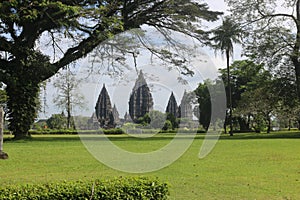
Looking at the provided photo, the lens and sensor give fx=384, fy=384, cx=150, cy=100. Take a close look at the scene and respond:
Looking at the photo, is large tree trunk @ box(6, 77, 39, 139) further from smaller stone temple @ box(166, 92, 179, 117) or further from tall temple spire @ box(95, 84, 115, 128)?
smaller stone temple @ box(166, 92, 179, 117)

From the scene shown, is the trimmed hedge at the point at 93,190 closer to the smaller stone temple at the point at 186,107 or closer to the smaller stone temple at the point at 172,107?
the smaller stone temple at the point at 172,107

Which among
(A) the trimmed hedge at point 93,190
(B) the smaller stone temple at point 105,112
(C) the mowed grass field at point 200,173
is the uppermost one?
(B) the smaller stone temple at point 105,112

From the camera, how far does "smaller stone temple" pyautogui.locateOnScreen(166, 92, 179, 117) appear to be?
9.50 m

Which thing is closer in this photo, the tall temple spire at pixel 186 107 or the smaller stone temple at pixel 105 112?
the smaller stone temple at pixel 105 112

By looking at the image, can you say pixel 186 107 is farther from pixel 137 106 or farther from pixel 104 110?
pixel 104 110

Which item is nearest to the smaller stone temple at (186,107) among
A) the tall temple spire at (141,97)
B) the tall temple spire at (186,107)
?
the tall temple spire at (186,107)

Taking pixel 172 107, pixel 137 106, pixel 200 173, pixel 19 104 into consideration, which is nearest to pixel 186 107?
pixel 172 107

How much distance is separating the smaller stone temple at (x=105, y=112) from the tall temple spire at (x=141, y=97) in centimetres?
57

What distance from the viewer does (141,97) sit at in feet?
33.1

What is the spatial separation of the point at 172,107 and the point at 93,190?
15.7 feet

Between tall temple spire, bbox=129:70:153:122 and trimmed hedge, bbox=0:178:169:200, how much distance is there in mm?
4020

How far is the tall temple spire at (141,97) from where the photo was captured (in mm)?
9977

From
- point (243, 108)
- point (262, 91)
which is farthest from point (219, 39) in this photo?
point (243, 108)

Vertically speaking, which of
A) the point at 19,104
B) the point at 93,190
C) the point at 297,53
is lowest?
the point at 93,190
